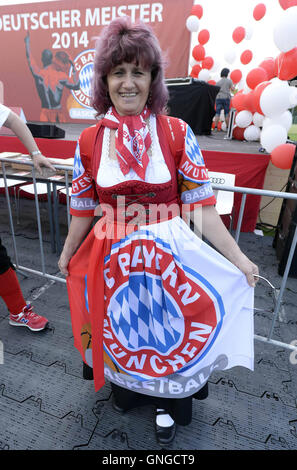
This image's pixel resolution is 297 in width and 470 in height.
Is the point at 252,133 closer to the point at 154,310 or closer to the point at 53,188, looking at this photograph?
the point at 53,188

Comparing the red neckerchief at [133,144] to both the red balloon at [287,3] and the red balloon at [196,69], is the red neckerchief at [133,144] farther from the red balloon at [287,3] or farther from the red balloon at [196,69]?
the red balloon at [196,69]

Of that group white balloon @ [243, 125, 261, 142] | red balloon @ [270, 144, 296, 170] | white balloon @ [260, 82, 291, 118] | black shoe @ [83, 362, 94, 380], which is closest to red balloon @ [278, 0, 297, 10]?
white balloon @ [260, 82, 291, 118]

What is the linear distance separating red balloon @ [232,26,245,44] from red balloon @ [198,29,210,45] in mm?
669

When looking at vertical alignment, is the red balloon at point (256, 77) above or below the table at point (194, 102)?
above

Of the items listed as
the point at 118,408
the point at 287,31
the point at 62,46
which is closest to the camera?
the point at 118,408

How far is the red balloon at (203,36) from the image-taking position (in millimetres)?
6233

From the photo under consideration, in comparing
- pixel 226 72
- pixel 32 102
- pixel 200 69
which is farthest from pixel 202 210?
pixel 32 102

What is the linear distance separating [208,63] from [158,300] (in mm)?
8108

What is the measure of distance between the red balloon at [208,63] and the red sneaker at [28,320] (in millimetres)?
7778

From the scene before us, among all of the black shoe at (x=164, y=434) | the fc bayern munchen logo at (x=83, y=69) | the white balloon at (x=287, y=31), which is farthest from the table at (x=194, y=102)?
the black shoe at (x=164, y=434)

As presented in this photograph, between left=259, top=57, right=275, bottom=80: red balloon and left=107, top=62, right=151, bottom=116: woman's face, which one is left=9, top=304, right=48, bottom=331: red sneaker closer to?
left=107, top=62, right=151, bottom=116: woman's face

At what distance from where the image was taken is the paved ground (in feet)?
4.31

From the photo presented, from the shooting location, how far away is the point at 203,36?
6.31 m

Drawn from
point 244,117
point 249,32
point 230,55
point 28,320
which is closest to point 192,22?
point 249,32
